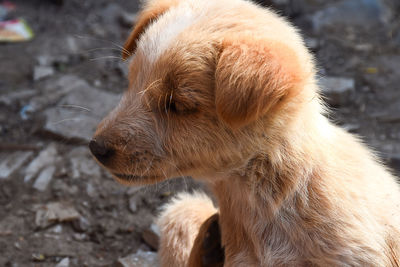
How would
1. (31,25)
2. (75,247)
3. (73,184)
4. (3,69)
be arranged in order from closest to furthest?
(75,247)
(73,184)
(3,69)
(31,25)

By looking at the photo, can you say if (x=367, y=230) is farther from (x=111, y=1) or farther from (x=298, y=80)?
(x=111, y=1)

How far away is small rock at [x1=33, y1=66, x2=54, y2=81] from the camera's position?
23.7 ft

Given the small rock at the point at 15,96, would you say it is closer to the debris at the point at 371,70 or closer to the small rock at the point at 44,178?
the small rock at the point at 44,178

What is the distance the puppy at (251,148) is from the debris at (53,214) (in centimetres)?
196

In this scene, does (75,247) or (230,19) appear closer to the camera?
(230,19)

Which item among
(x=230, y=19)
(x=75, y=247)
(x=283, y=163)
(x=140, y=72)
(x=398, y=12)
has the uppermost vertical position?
(x=230, y=19)

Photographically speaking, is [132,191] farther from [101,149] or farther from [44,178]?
[101,149]

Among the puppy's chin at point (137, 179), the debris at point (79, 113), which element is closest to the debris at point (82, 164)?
the debris at point (79, 113)

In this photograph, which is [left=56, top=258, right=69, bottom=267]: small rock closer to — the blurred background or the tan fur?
the blurred background

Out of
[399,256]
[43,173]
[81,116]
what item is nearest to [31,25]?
[81,116]

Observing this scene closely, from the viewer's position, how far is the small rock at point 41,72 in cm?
721

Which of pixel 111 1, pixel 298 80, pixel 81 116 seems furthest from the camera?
pixel 111 1

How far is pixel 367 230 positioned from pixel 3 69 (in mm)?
5940

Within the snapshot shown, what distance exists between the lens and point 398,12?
8766 mm
